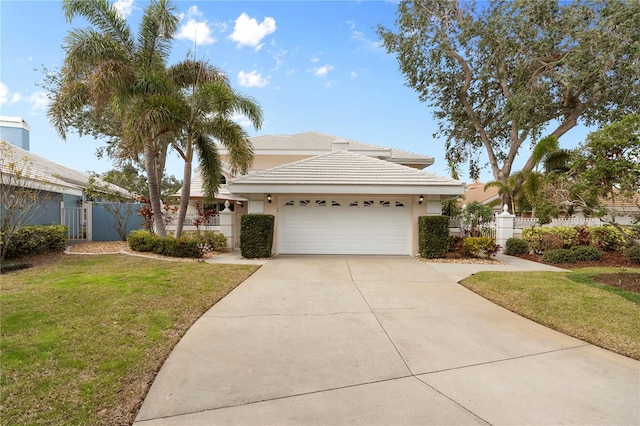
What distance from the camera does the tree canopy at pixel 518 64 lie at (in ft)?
53.7

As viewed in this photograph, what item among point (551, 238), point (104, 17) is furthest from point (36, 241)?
point (551, 238)

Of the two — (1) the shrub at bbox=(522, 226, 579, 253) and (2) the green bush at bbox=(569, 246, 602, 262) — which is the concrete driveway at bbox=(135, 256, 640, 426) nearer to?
(2) the green bush at bbox=(569, 246, 602, 262)

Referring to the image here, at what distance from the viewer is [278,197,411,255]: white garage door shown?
11.6 meters

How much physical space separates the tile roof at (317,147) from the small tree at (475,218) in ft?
18.2

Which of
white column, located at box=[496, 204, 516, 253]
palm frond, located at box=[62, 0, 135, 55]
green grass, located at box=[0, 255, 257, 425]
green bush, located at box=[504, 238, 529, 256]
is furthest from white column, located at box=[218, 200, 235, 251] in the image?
green bush, located at box=[504, 238, 529, 256]

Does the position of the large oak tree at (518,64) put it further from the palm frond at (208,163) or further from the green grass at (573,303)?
the palm frond at (208,163)

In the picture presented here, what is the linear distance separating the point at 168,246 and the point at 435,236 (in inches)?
350

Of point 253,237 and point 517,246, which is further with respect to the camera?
point 517,246

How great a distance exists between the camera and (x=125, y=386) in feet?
Result: 9.66

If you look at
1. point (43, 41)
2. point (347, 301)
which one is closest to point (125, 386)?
point (347, 301)

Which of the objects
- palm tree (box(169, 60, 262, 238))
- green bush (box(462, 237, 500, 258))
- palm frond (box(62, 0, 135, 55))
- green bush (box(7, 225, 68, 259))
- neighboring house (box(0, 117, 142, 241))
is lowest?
green bush (box(462, 237, 500, 258))

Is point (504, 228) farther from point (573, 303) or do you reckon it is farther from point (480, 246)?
point (573, 303)

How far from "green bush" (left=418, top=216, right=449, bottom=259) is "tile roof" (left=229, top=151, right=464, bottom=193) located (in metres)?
1.28

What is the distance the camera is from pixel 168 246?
1046 centimetres
